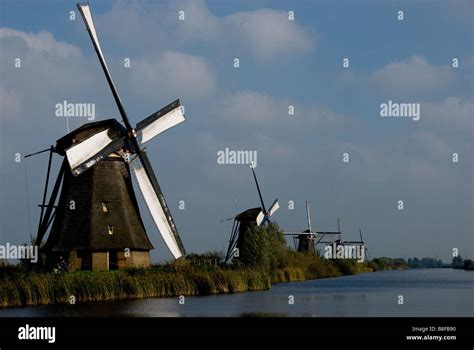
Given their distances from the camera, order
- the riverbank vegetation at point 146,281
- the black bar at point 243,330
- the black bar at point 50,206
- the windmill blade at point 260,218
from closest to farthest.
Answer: the black bar at point 243,330 < the riverbank vegetation at point 146,281 < the black bar at point 50,206 < the windmill blade at point 260,218

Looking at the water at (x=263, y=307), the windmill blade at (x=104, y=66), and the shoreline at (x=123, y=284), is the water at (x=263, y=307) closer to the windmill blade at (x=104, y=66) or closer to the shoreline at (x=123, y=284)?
the shoreline at (x=123, y=284)

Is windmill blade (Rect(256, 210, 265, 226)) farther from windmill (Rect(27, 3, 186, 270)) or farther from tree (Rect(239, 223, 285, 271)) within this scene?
windmill (Rect(27, 3, 186, 270))

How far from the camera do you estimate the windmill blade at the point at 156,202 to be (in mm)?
31703

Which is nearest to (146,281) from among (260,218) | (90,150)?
(90,150)

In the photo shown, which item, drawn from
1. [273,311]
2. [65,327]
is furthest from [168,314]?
[65,327]

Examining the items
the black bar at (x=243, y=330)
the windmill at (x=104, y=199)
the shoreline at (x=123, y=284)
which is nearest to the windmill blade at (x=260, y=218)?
the shoreline at (x=123, y=284)

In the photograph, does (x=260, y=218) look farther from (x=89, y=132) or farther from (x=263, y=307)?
(x=263, y=307)

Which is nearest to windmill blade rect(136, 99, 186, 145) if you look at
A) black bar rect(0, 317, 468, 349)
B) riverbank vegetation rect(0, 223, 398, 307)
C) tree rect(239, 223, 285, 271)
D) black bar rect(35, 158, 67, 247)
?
black bar rect(35, 158, 67, 247)

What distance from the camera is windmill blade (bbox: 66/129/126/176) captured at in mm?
30312

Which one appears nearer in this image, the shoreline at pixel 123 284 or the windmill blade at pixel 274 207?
the shoreline at pixel 123 284

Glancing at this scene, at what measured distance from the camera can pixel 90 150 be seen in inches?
1211

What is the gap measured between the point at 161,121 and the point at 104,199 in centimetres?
379

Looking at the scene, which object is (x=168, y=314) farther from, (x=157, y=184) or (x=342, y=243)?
(x=342, y=243)

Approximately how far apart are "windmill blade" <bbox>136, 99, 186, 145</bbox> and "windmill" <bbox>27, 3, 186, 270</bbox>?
0.13 ft
